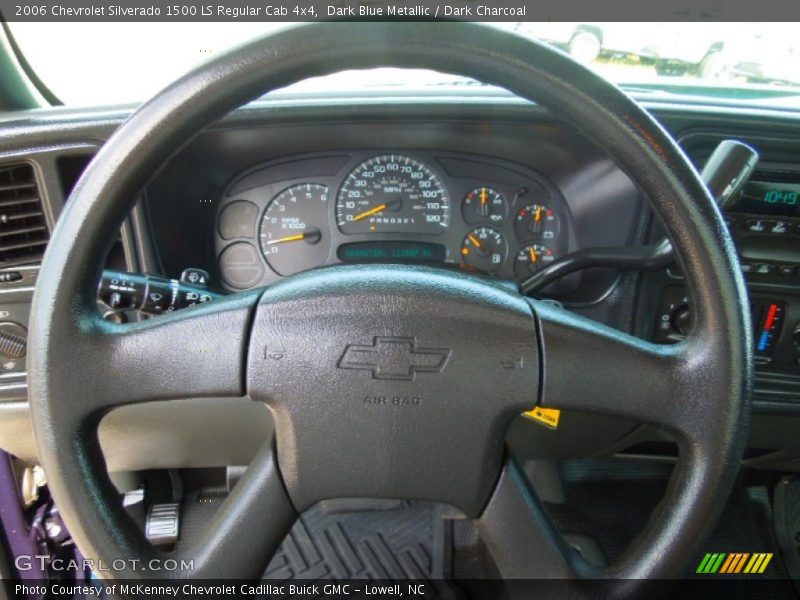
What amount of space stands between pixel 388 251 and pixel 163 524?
0.97 metres

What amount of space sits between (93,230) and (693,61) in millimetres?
1544

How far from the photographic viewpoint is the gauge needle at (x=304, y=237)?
69.4 inches

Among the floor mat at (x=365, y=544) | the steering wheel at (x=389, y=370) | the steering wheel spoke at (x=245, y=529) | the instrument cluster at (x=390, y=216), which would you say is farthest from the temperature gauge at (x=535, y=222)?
the steering wheel spoke at (x=245, y=529)

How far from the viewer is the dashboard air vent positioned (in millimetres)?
1481

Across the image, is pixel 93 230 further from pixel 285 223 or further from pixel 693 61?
pixel 693 61

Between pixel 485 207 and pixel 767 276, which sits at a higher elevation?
pixel 485 207

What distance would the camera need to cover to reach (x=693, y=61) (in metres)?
1.73

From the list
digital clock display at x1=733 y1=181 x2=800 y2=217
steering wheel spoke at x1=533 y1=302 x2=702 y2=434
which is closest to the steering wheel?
steering wheel spoke at x1=533 y1=302 x2=702 y2=434

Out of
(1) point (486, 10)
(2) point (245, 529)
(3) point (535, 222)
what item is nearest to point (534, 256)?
(3) point (535, 222)

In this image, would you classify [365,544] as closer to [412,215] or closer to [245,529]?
[412,215]

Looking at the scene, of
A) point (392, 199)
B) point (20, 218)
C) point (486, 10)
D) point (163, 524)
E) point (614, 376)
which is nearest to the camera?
point (614, 376)

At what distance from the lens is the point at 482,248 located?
5.87 feet

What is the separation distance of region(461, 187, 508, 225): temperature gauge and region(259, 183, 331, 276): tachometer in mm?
378

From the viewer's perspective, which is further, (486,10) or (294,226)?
(294,226)
